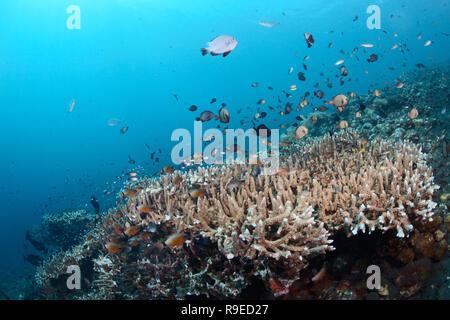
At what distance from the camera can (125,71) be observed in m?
104

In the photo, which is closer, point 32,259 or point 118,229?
point 118,229

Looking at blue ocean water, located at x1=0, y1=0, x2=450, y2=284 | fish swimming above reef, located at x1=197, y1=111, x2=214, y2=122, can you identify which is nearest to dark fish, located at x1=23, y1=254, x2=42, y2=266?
fish swimming above reef, located at x1=197, y1=111, x2=214, y2=122

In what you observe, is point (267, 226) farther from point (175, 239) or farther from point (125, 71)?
point (125, 71)

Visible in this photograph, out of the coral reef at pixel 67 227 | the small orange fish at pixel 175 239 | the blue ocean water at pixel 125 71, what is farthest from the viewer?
the blue ocean water at pixel 125 71

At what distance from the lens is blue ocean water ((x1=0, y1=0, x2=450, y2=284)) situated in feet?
186

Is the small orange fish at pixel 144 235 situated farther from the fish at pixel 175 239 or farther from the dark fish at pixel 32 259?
the dark fish at pixel 32 259

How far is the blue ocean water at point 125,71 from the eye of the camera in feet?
186

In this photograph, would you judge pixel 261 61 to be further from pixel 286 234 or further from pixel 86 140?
pixel 286 234

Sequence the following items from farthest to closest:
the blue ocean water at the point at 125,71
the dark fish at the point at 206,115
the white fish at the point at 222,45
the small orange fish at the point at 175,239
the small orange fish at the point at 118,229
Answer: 1. the blue ocean water at the point at 125,71
2. the dark fish at the point at 206,115
3. the small orange fish at the point at 118,229
4. the white fish at the point at 222,45
5. the small orange fish at the point at 175,239

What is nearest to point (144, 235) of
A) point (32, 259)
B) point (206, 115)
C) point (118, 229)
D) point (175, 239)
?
point (118, 229)

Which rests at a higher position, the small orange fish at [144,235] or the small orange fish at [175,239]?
the small orange fish at [175,239]

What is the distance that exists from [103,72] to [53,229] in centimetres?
10972

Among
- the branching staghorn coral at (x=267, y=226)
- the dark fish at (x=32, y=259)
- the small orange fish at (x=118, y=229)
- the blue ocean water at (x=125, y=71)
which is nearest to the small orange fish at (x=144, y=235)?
the branching staghorn coral at (x=267, y=226)

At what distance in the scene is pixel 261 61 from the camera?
105 metres
